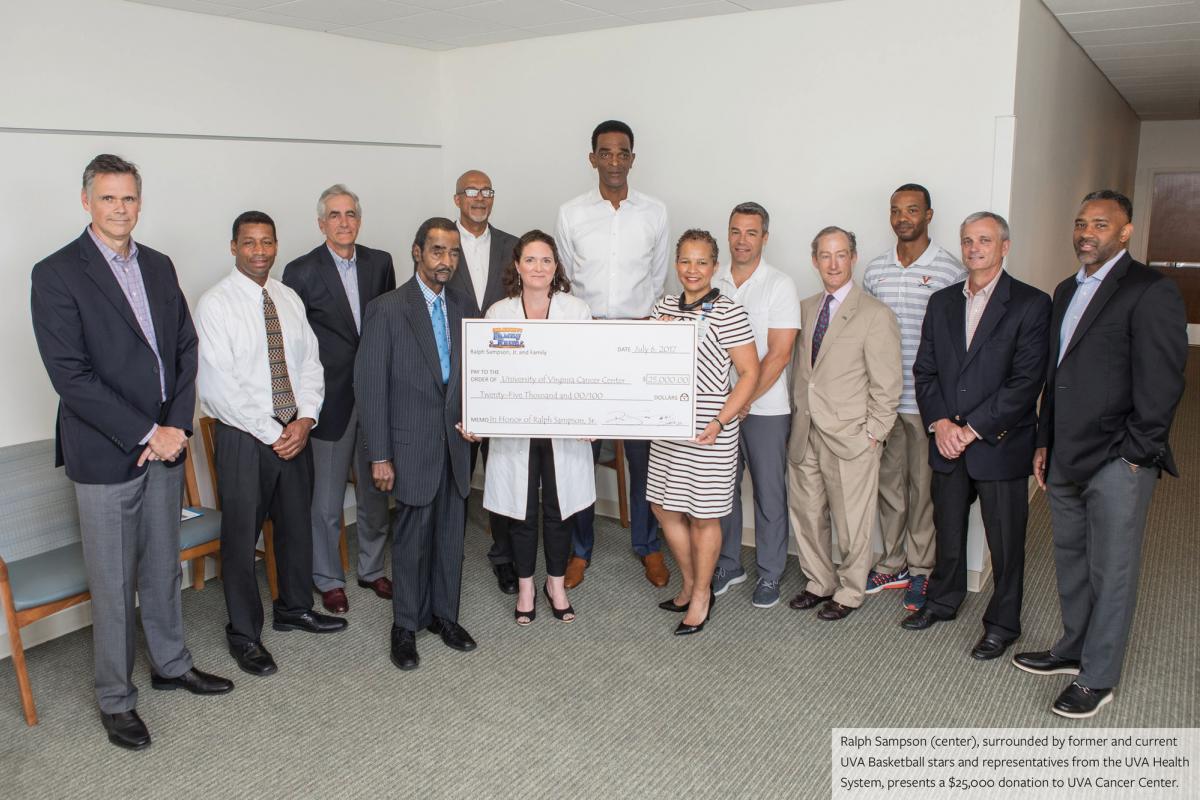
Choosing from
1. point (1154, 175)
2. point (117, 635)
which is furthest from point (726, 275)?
point (1154, 175)

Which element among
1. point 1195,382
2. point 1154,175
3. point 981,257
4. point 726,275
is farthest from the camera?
point 1154,175

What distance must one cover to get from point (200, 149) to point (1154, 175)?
1119 centimetres

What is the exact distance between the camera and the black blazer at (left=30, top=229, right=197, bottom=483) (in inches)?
113

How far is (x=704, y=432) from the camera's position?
11.7ft

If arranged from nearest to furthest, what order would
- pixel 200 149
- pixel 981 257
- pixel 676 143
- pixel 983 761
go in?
pixel 983 761 < pixel 981 257 < pixel 200 149 < pixel 676 143

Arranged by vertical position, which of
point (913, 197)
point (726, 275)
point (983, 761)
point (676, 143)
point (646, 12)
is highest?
point (646, 12)

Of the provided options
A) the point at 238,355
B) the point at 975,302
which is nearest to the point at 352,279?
the point at 238,355

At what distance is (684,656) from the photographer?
365 cm

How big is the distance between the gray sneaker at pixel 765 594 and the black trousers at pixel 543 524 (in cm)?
90

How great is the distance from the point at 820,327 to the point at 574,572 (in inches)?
64.1

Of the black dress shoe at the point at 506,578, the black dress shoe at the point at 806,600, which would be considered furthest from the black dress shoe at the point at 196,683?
the black dress shoe at the point at 806,600

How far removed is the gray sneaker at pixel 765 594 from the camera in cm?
410

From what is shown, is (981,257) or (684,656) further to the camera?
(684,656)

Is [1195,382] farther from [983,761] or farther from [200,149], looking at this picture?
[200,149]
